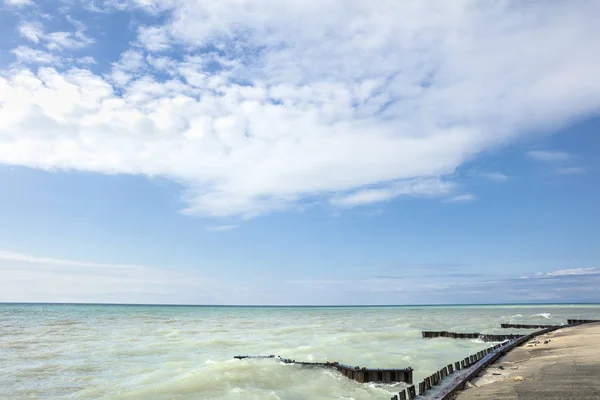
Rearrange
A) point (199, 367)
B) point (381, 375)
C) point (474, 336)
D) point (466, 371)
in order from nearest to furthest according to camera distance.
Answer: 1. point (466, 371)
2. point (381, 375)
3. point (199, 367)
4. point (474, 336)

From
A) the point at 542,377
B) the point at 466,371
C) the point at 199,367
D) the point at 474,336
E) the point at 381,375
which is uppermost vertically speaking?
the point at 542,377

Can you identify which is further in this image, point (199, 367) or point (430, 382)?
point (199, 367)

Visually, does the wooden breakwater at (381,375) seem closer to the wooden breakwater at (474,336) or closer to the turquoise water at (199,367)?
the turquoise water at (199,367)

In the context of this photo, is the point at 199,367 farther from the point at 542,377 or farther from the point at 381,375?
the point at 542,377

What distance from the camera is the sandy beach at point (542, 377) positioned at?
13.6 metres

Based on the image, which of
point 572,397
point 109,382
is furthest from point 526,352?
point 109,382

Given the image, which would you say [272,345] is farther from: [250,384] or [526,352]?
[526,352]

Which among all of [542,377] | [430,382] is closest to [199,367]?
[430,382]

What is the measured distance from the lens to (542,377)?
1633 centimetres

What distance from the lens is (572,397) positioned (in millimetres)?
12844

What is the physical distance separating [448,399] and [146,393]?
45.9ft

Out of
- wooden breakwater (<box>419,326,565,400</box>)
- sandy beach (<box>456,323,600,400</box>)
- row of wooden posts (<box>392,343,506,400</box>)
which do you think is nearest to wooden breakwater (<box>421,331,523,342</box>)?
wooden breakwater (<box>419,326,565,400</box>)

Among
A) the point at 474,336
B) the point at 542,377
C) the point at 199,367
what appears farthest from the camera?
the point at 474,336

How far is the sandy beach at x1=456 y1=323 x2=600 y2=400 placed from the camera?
13633mm
